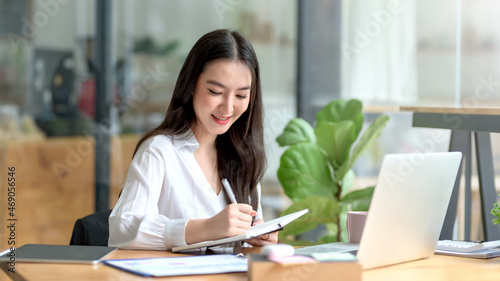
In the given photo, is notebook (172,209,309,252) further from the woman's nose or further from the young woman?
the woman's nose

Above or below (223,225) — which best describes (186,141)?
above

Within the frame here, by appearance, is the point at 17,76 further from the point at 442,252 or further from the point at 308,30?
the point at 442,252

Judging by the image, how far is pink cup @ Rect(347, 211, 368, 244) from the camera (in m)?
1.76

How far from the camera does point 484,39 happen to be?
3.71 m

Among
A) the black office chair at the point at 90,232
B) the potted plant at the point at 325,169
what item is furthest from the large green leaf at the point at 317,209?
the black office chair at the point at 90,232

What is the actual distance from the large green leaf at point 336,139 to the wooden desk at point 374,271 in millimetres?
1400

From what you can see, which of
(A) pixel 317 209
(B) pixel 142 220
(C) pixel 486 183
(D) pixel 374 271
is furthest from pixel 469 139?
(B) pixel 142 220

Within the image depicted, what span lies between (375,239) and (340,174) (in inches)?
66.3

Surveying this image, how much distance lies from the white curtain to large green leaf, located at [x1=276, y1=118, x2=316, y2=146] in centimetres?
105

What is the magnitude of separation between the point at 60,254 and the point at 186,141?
2.14 ft

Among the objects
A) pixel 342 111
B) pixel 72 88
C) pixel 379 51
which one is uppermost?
pixel 379 51

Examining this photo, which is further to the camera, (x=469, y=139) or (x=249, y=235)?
(x=469, y=139)

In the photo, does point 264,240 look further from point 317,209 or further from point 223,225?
point 317,209

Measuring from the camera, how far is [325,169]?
3.20 metres
